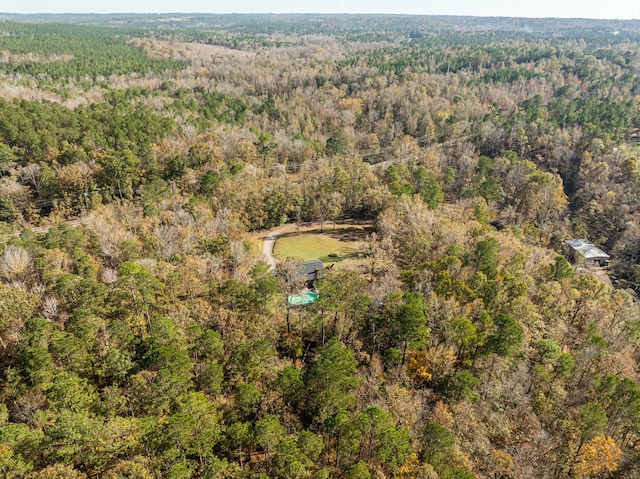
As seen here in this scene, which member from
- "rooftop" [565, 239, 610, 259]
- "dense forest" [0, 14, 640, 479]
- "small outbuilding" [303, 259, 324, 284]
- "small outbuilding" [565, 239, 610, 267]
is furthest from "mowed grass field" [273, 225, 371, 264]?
"rooftop" [565, 239, 610, 259]

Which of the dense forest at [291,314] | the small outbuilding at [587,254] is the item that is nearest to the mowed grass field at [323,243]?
the dense forest at [291,314]

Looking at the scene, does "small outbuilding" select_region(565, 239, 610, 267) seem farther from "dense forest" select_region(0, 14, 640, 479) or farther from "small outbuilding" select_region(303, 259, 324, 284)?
"small outbuilding" select_region(303, 259, 324, 284)

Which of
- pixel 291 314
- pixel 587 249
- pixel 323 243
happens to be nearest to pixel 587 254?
pixel 587 249

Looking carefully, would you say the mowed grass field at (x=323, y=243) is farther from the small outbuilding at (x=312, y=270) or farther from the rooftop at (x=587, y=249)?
the rooftop at (x=587, y=249)

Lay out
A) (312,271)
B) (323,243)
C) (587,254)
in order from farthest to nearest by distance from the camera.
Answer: (587,254) < (323,243) < (312,271)

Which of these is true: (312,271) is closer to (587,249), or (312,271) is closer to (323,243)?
(323,243)

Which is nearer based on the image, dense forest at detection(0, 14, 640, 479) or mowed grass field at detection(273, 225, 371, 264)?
dense forest at detection(0, 14, 640, 479)
